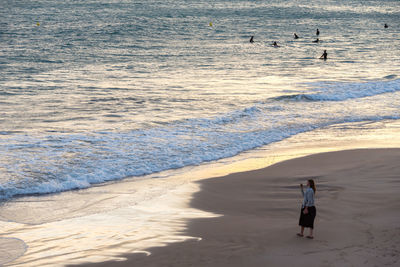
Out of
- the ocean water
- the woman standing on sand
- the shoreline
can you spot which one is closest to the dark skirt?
the woman standing on sand

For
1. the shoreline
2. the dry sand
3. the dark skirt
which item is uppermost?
the dark skirt

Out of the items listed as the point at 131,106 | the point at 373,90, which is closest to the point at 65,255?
the point at 131,106

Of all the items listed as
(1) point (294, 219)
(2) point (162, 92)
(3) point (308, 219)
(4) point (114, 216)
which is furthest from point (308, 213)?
(2) point (162, 92)

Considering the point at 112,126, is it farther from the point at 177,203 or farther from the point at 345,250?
the point at 345,250

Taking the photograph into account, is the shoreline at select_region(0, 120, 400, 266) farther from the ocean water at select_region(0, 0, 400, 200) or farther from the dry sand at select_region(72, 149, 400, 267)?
the ocean water at select_region(0, 0, 400, 200)

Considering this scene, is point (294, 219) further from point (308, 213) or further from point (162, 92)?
point (162, 92)

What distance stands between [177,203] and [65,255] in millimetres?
3655

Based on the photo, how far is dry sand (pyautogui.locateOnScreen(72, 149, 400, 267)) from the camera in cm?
899

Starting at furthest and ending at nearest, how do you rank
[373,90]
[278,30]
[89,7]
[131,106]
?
[89,7] → [278,30] → [373,90] → [131,106]

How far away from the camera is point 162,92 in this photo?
92.1 ft

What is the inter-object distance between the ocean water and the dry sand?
3305 mm

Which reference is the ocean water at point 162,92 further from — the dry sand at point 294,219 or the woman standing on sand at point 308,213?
the woman standing on sand at point 308,213

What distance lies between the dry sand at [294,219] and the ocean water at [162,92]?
10.8ft

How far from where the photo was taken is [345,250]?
30.1ft
